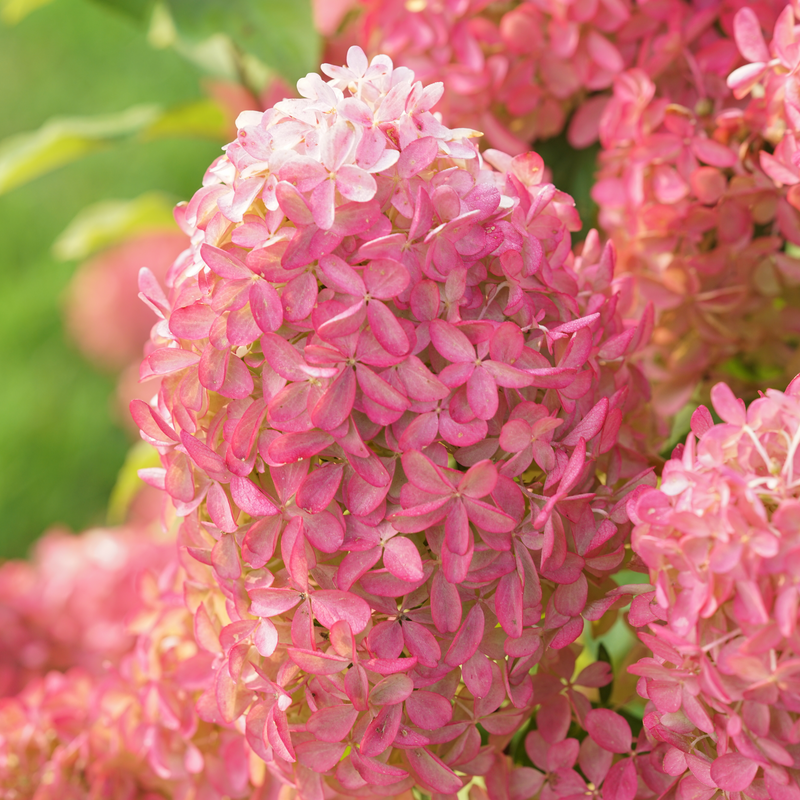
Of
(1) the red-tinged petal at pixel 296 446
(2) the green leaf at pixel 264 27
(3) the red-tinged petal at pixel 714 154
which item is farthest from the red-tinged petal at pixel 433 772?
(2) the green leaf at pixel 264 27

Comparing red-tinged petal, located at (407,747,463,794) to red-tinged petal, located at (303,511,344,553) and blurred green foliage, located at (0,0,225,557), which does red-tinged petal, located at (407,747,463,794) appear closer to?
red-tinged petal, located at (303,511,344,553)

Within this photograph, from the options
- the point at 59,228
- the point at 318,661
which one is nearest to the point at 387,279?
the point at 318,661

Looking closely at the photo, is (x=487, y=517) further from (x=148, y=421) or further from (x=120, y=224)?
(x=120, y=224)

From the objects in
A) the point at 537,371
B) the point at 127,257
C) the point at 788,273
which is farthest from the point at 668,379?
the point at 127,257

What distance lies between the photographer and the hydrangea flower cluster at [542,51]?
0.40 m

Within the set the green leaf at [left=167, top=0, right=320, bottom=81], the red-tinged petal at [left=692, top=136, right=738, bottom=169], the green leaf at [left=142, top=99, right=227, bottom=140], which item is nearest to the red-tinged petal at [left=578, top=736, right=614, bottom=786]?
the red-tinged petal at [left=692, top=136, right=738, bottom=169]

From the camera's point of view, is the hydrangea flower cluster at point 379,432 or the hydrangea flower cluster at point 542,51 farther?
the hydrangea flower cluster at point 542,51

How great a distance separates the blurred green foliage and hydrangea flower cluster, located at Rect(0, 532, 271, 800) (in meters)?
0.75

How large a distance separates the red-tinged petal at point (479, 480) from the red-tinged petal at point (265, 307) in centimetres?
7

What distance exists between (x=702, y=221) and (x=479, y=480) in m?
0.18

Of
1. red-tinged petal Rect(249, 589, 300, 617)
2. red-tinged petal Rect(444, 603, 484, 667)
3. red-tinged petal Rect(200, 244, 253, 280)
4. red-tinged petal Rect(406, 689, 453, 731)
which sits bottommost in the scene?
red-tinged petal Rect(406, 689, 453, 731)

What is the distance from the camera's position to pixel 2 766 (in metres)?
0.40

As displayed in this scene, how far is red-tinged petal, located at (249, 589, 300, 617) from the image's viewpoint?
0.27 metres

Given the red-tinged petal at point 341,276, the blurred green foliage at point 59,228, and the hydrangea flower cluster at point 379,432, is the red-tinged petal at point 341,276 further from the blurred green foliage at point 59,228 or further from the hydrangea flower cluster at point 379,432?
the blurred green foliage at point 59,228
